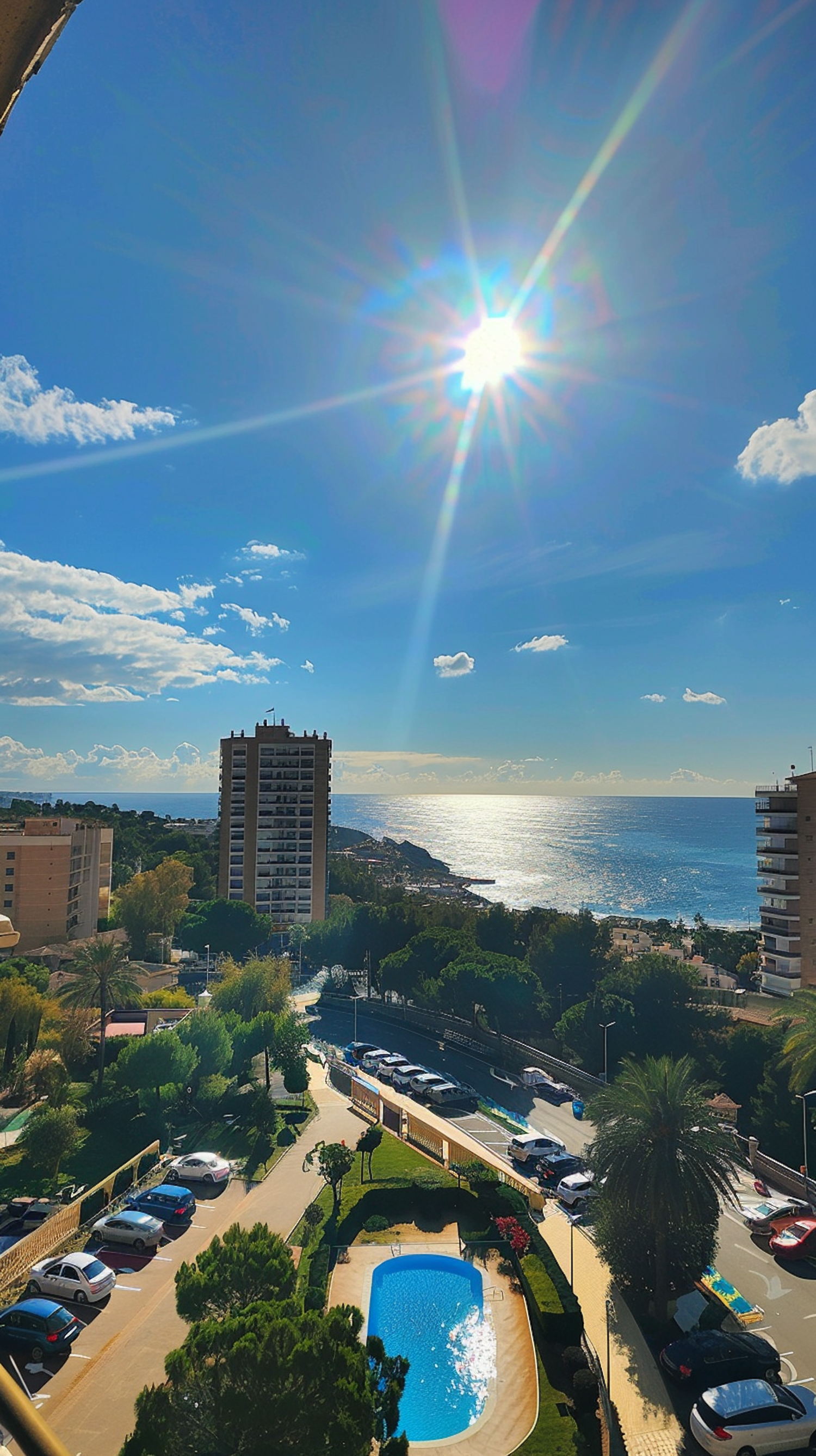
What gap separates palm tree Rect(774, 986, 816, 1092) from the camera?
3281 centimetres

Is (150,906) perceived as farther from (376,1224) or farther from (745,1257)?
(745,1257)

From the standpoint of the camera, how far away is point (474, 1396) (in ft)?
62.5

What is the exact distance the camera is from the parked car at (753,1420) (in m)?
16.9

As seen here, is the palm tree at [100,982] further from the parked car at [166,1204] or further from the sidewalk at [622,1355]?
the sidewalk at [622,1355]

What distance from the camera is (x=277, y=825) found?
9694 centimetres

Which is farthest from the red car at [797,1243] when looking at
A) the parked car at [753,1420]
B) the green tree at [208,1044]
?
the green tree at [208,1044]

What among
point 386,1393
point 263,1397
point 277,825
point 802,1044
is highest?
point 277,825

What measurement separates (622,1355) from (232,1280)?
35.6 ft

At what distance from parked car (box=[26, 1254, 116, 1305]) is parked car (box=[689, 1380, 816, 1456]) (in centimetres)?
1560

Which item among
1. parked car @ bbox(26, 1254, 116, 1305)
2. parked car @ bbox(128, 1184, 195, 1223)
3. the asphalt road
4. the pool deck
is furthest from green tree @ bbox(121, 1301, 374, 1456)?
parked car @ bbox(128, 1184, 195, 1223)

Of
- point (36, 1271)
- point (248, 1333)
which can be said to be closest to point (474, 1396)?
point (248, 1333)

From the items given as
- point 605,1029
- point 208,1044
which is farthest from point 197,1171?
point 605,1029

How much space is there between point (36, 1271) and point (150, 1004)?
2833cm

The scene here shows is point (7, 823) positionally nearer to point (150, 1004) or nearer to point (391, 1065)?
point (150, 1004)
